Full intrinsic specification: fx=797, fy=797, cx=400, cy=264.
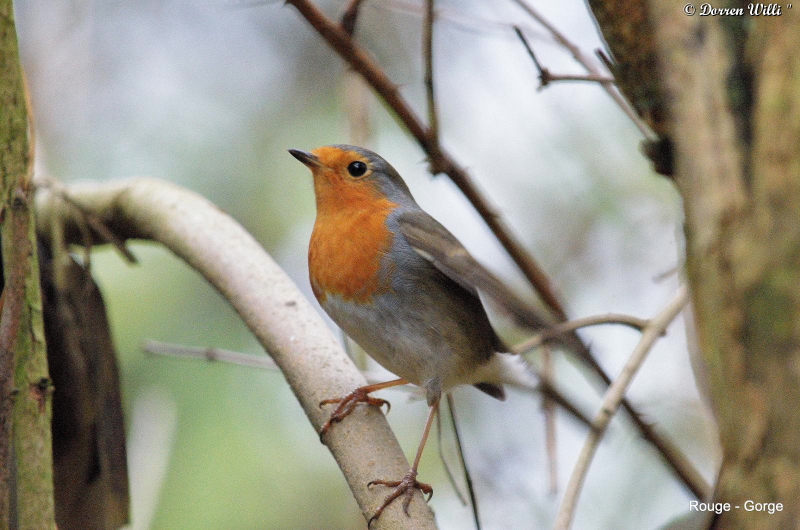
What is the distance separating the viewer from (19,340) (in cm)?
201

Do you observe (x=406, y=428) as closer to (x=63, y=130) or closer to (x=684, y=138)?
(x=63, y=130)

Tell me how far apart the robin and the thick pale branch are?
0.38 m

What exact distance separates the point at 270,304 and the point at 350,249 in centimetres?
63

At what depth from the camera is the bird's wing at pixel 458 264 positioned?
6.51 feet

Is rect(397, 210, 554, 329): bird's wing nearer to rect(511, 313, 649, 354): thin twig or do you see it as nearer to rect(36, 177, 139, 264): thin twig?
rect(511, 313, 649, 354): thin twig

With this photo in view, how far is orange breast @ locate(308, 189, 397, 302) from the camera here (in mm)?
3006

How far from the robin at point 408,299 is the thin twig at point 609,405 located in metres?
0.66

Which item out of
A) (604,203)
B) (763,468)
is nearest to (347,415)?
(763,468)

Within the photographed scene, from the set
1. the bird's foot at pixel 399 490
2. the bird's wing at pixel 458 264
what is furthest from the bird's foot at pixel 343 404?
the bird's wing at pixel 458 264

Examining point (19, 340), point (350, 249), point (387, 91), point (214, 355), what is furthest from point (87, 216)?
point (387, 91)

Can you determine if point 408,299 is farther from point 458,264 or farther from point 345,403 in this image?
point 345,403

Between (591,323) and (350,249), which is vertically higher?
(350,249)

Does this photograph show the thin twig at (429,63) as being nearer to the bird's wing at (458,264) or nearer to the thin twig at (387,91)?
the thin twig at (387,91)

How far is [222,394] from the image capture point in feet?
14.8
